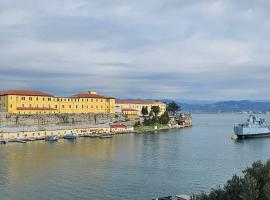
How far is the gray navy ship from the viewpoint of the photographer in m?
38.3

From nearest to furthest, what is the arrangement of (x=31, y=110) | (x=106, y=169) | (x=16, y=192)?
(x=16, y=192)
(x=106, y=169)
(x=31, y=110)

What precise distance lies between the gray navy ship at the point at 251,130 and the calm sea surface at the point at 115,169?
778 centimetres

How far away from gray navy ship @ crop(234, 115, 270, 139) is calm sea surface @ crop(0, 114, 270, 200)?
7780mm

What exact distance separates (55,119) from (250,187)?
38.5 metres

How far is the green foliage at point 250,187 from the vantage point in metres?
8.22

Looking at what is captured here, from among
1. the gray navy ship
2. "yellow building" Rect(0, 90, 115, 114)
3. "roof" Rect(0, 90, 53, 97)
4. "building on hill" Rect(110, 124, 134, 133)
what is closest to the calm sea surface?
the gray navy ship

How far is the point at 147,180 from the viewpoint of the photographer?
687 inches

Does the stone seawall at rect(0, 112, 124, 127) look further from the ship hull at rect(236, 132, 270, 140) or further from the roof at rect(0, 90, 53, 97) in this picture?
the ship hull at rect(236, 132, 270, 140)

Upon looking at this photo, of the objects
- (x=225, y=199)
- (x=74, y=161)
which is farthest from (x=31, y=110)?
(x=225, y=199)

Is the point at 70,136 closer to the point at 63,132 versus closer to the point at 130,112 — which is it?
the point at 63,132

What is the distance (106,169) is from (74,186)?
4053 millimetres

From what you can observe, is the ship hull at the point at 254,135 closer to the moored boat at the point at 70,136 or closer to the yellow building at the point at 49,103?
the moored boat at the point at 70,136

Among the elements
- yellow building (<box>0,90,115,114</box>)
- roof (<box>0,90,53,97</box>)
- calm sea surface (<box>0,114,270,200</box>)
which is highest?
roof (<box>0,90,53,97</box>)

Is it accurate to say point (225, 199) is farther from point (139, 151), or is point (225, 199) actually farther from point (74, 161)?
point (139, 151)
